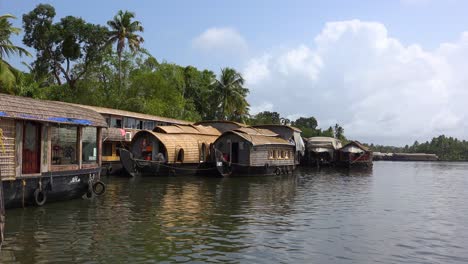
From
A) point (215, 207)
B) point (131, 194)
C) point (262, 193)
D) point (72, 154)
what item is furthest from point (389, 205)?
point (72, 154)

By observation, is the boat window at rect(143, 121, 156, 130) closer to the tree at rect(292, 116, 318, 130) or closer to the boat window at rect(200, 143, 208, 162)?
the boat window at rect(200, 143, 208, 162)

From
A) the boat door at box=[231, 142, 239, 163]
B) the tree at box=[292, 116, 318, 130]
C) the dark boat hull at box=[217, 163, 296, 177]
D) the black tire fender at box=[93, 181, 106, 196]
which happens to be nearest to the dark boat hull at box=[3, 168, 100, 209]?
the black tire fender at box=[93, 181, 106, 196]

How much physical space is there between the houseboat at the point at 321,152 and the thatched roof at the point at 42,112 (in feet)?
137

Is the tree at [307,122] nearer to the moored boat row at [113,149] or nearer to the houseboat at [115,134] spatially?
the moored boat row at [113,149]

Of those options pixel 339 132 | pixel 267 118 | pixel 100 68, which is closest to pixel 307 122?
pixel 339 132

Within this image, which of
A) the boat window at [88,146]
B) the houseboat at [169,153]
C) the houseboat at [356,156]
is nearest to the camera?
the boat window at [88,146]

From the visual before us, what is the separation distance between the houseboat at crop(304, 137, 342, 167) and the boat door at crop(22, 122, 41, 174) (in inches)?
1712

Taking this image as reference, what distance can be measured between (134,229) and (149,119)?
993 inches

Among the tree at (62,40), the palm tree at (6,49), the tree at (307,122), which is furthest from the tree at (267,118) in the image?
the palm tree at (6,49)

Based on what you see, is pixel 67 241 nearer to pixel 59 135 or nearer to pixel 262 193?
pixel 59 135

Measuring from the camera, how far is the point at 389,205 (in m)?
19.0

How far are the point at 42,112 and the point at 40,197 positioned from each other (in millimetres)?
2771

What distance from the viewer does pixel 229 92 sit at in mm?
58500

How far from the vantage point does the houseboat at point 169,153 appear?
2967 centimetres
